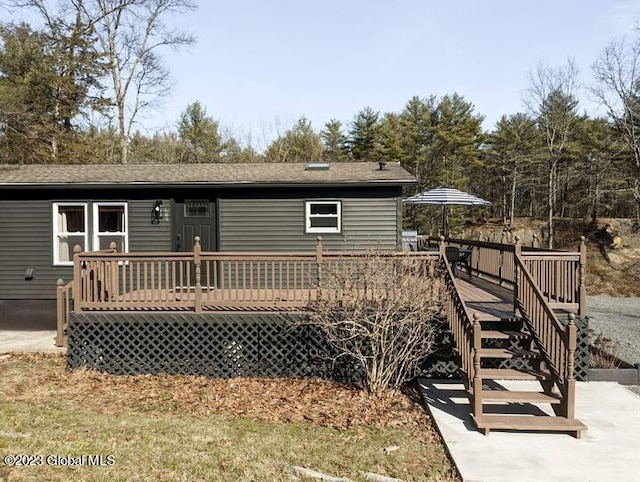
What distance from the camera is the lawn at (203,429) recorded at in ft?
13.3

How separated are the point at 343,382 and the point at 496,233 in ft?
75.0

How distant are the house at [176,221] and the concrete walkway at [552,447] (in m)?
5.12

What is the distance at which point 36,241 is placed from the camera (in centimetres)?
1037

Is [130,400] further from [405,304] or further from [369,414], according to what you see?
[405,304]

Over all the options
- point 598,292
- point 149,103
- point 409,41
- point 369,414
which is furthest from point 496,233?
point 369,414

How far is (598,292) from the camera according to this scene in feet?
63.9

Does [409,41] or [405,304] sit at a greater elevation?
[409,41]

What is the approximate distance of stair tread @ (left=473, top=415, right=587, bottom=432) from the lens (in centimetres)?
478

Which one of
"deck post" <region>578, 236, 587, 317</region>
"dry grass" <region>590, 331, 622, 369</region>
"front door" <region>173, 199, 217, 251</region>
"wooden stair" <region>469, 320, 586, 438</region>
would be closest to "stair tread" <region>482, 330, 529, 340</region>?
"wooden stair" <region>469, 320, 586, 438</region>

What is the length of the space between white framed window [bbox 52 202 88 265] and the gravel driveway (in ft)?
38.5

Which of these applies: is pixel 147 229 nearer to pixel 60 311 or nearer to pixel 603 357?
pixel 60 311

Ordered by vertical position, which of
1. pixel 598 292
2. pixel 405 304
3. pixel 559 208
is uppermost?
pixel 559 208

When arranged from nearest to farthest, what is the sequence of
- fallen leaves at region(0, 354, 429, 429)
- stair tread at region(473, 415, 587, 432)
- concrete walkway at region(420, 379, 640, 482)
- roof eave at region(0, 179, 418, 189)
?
concrete walkway at region(420, 379, 640, 482) → stair tread at region(473, 415, 587, 432) → fallen leaves at region(0, 354, 429, 429) → roof eave at region(0, 179, 418, 189)

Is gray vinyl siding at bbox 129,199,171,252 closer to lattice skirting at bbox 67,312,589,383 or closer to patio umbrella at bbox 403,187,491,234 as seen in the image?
lattice skirting at bbox 67,312,589,383
